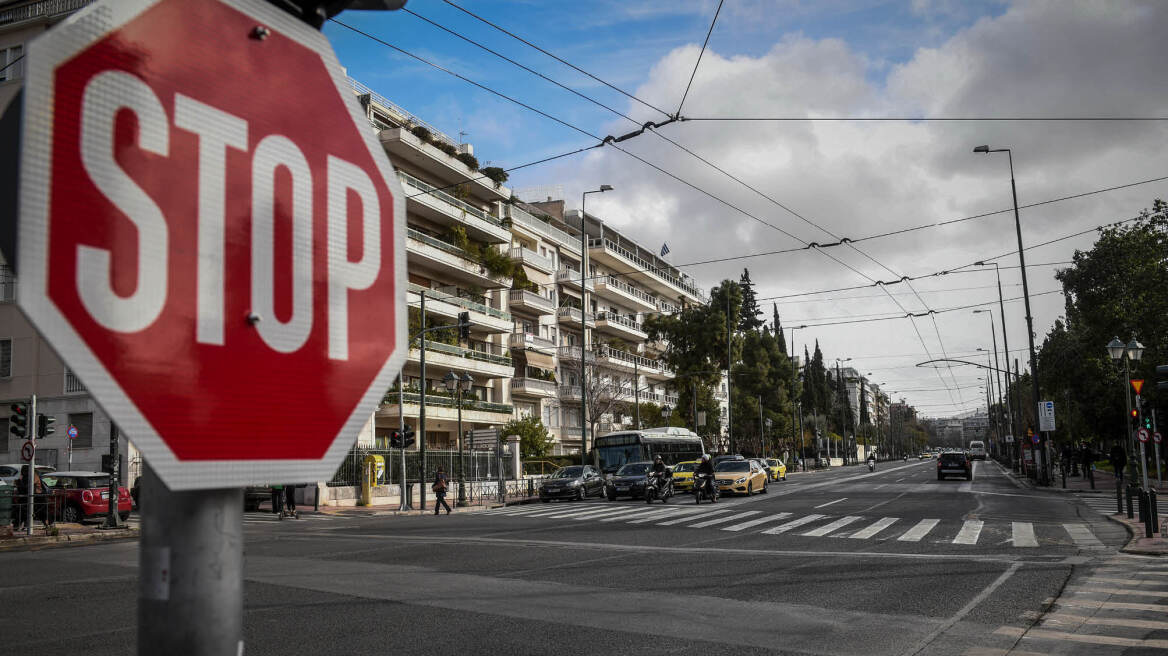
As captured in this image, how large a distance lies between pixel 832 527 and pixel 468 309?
29.4m

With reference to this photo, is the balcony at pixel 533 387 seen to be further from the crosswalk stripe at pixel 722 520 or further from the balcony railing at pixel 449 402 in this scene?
the crosswalk stripe at pixel 722 520

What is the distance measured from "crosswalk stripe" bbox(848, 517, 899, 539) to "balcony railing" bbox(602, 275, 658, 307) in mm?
42556

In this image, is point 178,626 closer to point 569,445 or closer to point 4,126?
point 4,126

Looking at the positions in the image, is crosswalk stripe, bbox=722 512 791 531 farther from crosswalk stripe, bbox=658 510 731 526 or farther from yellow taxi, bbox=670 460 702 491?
yellow taxi, bbox=670 460 702 491

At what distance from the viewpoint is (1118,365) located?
36.4m

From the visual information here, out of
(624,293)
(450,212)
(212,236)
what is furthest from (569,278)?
(212,236)

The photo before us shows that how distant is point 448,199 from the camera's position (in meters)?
43.8

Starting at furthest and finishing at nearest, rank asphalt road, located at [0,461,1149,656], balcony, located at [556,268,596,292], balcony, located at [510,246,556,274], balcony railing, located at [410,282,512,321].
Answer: balcony, located at [556,268,596,292] → balcony, located at [510,246,556,274] → balcony railing, located at [410,282,512,321] → asphalt road, located at [0,461,1149,656]

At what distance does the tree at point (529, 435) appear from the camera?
46594 mm

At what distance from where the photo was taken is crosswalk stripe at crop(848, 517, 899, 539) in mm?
16844

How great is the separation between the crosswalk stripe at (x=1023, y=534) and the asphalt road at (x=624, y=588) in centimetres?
5

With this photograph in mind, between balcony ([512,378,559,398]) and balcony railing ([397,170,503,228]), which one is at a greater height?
balcony railing ([397,170,503,228])

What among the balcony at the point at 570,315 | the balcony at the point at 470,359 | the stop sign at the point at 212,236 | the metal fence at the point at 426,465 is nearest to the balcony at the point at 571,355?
the balcony at the point at 570,315

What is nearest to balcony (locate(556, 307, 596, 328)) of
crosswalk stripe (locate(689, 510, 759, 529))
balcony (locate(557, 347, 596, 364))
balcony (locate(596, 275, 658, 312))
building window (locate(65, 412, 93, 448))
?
balcony (locate(557, 347, 596, 364))
